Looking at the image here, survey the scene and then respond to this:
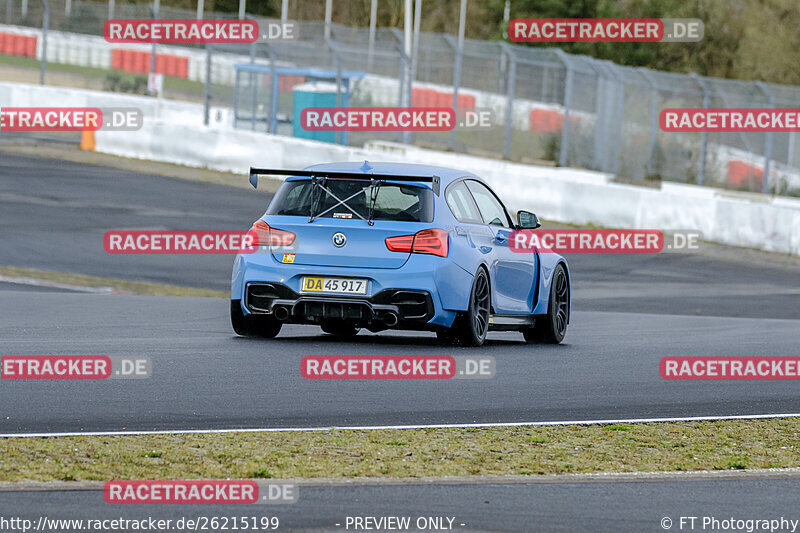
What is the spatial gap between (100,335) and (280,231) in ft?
5.86

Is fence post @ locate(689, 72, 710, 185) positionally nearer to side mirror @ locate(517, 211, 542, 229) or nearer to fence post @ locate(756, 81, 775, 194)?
fence post @ locate(756, 81, 775, 194)

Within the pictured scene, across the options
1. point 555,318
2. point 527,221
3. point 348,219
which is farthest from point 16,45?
point 348,219

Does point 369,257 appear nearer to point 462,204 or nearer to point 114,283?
point 462,204

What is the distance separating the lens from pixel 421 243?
10.9m

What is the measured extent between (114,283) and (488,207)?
629cm

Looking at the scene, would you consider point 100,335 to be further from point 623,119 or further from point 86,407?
point 623,119

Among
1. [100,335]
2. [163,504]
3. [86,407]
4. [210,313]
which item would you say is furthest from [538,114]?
[163,504]

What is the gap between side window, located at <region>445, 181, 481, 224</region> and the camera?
1138 cm

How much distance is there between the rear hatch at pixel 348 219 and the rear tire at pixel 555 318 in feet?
7.16

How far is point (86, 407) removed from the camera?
28.0 feet

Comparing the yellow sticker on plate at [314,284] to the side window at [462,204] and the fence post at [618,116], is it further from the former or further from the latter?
the fence post at [618,116]

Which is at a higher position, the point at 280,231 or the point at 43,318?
the point at 280,231

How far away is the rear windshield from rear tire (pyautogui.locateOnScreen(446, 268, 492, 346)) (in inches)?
27.9

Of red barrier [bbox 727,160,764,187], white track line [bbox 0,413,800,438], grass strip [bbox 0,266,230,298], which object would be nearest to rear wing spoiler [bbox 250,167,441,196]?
white track line [bbox 0,413,800,438]
